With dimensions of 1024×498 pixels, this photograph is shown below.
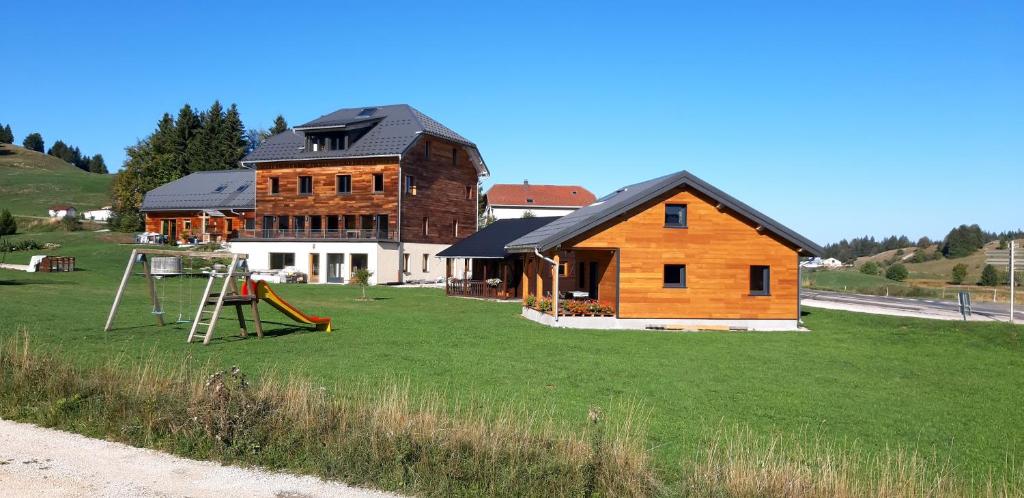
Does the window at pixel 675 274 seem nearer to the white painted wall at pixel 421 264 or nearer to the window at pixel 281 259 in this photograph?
the white painted wall at pixel 421 264

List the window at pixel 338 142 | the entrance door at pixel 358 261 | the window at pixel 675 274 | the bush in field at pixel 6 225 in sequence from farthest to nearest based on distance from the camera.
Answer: the bush in field at pixel 6 225
the window at pixel 338 142
the entrance door at pixel 358 261
the window at pixel 675 274

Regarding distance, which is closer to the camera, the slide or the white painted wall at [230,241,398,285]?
the slide

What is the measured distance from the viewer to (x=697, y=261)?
2600 centimetres

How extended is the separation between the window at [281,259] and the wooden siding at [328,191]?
109 inches

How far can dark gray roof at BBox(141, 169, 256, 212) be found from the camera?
6297 cm

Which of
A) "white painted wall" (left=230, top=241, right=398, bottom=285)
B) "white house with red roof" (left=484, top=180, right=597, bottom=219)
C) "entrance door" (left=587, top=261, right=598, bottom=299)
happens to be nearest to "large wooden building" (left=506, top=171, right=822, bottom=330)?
"entrance door" (left=587, top=261, right=598, bottom=299)

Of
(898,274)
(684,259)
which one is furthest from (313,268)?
(898,274)

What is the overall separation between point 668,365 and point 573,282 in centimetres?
2006

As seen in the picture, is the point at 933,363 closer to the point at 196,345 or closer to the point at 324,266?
the point at 196,345

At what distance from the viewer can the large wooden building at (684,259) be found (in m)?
25.5

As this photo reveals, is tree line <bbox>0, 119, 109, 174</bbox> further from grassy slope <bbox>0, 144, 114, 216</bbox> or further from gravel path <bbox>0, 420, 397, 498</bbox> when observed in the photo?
gravel path <bbox>0, 420, 397, 498</bbox>

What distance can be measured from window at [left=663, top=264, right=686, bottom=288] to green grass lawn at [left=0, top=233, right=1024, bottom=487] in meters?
2.55

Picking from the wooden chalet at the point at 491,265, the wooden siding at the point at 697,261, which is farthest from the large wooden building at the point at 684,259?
the wooden chalet at the point at 491,265

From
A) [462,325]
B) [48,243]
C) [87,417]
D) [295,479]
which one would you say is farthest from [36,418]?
[48,243]
